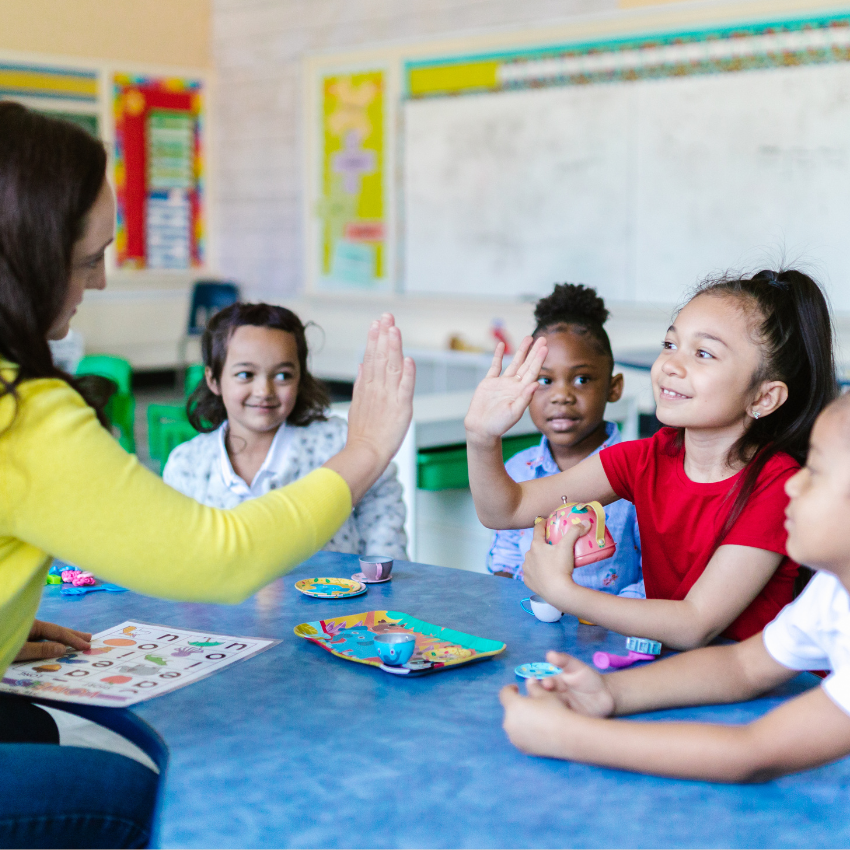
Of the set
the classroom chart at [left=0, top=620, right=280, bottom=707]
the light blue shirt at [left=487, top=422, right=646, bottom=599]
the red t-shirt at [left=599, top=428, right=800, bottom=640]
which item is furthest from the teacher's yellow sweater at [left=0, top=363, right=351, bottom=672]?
the light blue shirt at [left=487, top=422, right=646, bottom=599]

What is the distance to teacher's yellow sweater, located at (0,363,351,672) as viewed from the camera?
3.11 feet

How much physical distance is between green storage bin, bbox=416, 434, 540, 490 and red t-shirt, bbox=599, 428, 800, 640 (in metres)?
1.22

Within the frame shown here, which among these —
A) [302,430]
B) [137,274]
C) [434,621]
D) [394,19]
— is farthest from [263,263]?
[434,621]

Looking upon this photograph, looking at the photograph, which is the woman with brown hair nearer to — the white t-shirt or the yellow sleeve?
the yellow sleeve

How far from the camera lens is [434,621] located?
1402 mm

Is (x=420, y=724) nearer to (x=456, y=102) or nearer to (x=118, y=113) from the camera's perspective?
(x=456, y=102)

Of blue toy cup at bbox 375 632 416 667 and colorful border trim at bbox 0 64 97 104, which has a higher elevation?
colorful border trim at bbox 0 64 97 104

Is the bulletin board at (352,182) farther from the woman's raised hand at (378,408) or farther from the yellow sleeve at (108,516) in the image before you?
the yellow sleeve at (108,516)

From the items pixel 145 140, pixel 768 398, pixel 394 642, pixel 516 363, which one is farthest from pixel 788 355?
pixel 145 140

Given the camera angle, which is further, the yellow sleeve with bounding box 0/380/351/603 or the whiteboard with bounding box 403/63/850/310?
the whiteboard with bounding box 403/63/850/310

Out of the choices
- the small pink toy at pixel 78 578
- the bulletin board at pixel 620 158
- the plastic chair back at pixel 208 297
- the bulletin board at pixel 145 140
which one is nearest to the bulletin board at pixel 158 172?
the bulletin board at pixel 145 140

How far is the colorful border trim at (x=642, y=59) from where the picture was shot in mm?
5016

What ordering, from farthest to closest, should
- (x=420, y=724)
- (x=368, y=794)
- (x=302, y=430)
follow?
1. (x=302, y=430)
2. (x=420, y=724)
3. (x=368, y=794)

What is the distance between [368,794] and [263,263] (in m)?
7.50
